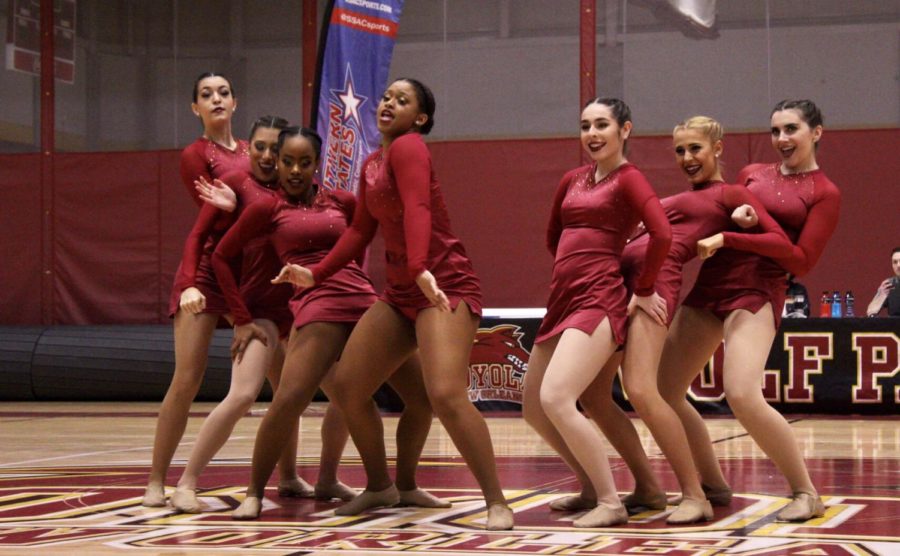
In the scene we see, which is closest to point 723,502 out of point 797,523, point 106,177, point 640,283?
point 797,523

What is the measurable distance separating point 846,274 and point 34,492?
9.97 metres

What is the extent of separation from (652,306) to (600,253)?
0.97 ft

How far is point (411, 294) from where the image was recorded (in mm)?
4871

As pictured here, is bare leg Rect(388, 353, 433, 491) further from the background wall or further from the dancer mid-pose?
the background wall

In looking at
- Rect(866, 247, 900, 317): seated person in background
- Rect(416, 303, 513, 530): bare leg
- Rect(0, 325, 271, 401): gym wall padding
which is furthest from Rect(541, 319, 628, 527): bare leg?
Rect(0, 325, 271, 401): gym wall padding

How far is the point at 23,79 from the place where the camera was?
15125mm

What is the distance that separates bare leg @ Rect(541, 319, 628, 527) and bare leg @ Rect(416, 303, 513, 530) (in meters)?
0.29

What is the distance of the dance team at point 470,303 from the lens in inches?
188

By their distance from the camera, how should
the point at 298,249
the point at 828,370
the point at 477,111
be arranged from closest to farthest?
the point at 298,249, the point at 828,370, the point at 477,111

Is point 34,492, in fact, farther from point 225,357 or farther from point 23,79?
point 23,79

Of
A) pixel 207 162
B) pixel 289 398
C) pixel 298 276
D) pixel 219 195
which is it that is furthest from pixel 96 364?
pixel 298 276

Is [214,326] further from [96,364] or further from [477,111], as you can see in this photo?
[477,111]

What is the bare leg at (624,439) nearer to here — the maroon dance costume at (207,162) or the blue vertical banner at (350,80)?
the maroon dance costume at (207,162)

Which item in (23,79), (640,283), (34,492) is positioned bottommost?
(34,492)
